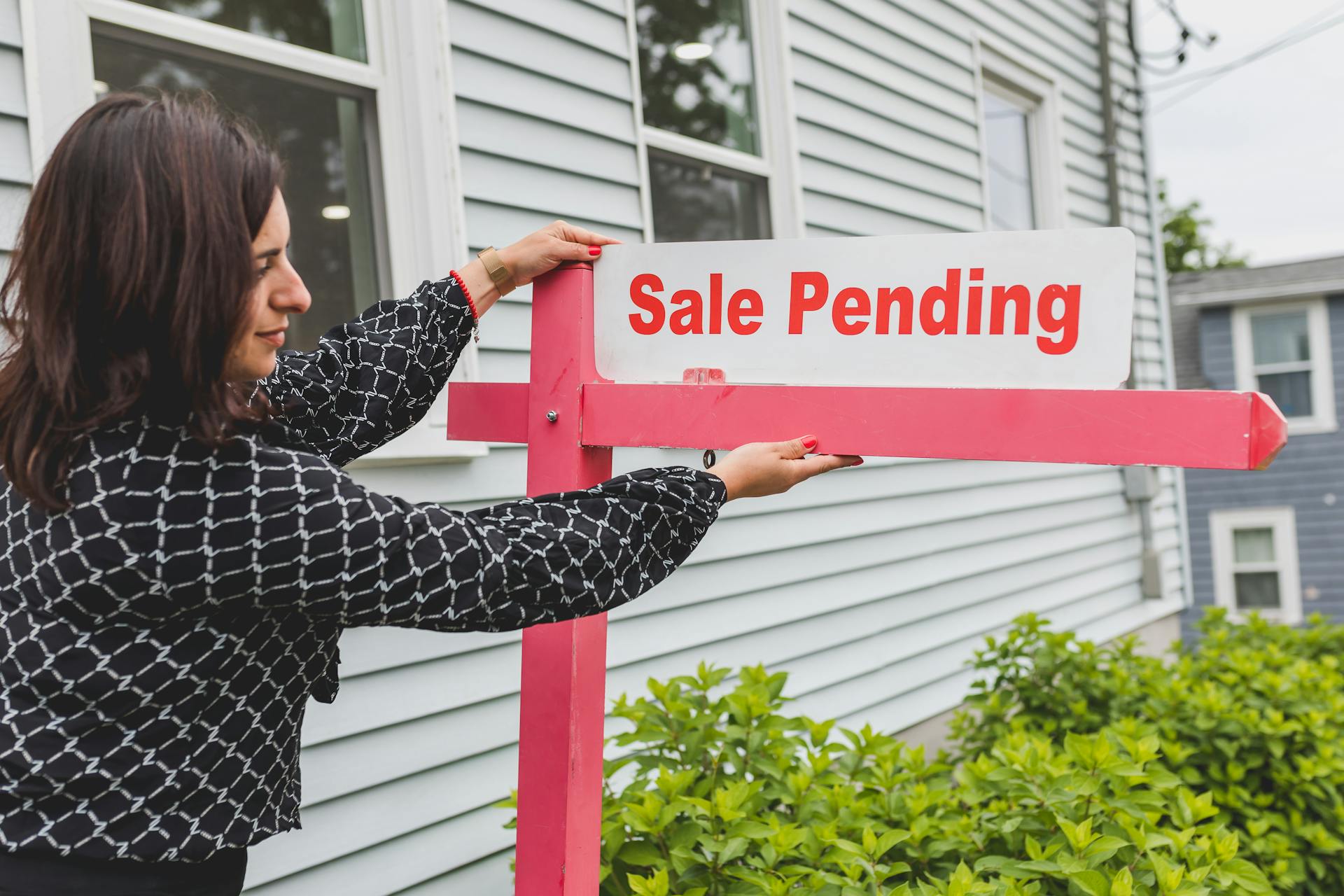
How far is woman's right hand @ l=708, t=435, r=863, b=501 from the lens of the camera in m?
1.37

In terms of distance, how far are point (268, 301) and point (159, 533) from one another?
30 cm

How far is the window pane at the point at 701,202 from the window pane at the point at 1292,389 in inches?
470

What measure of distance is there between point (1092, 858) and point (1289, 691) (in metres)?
1.75

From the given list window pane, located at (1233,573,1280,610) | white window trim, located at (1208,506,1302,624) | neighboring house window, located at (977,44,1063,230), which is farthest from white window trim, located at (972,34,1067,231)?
window pane, located at (1233,573,1280,610)

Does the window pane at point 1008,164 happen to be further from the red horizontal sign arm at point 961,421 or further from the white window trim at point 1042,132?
the red horizontal sign arm at point 961,421

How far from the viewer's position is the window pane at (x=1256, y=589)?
13.7m

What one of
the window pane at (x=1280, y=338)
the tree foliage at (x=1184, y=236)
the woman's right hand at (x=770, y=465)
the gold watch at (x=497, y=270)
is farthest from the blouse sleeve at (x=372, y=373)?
the tree foliage at (x=1184, y=236)

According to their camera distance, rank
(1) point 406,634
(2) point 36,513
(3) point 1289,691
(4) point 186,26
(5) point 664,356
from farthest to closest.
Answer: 1. (3) point 1289,691
2. (1) point 406,634
3. (4) point 186,26
4. (5) point 664,356
5. (2) point 36,513

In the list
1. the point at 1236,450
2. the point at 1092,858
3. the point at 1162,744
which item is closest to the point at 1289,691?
the point at 1162,744

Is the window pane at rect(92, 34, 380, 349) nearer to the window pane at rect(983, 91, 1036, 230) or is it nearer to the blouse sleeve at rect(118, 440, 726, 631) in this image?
the blouse sleeve at rect(118, 440, 726, 631)

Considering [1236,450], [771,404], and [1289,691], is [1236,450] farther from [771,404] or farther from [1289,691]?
[1289,691]

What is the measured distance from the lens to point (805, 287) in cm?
141

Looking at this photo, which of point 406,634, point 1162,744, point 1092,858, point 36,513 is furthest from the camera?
point 1162,744

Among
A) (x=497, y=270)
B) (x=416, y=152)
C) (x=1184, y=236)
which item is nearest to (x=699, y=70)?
(x=416, y=152)
